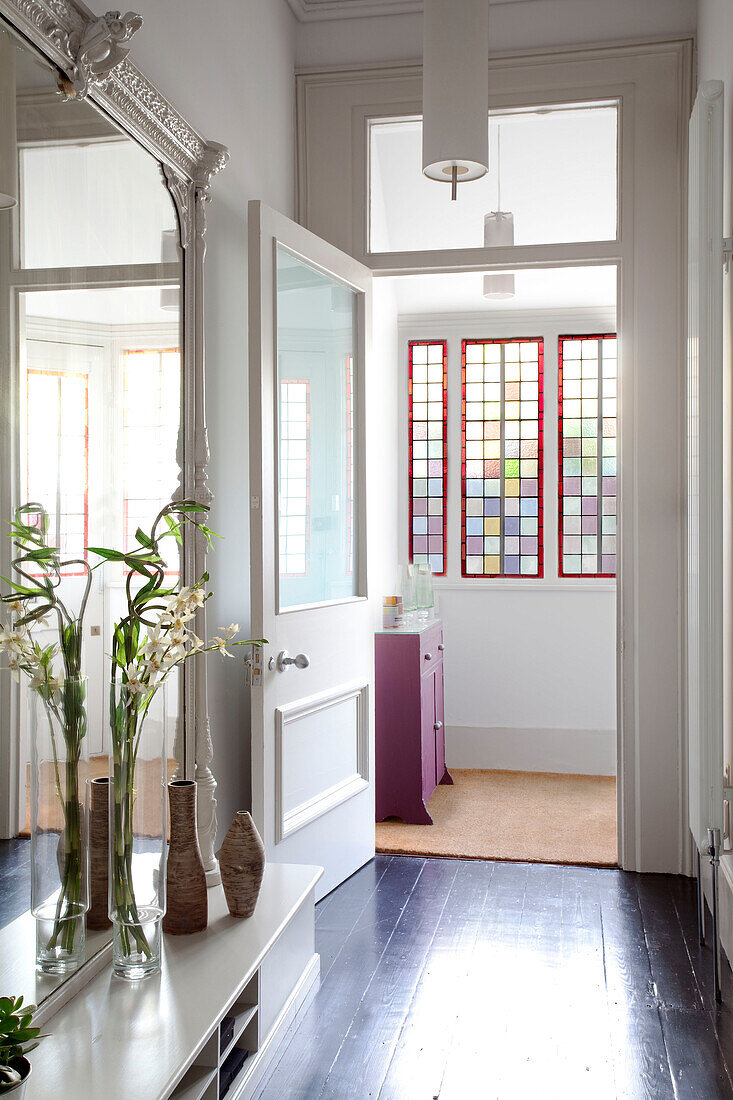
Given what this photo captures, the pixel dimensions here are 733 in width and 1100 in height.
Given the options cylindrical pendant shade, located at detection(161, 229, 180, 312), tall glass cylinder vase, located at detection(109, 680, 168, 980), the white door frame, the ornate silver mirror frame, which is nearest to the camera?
tall glass cylinder vase, located at detection(109, 680, 168, 980)

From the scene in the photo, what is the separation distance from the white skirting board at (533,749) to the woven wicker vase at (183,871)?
11.6 ft

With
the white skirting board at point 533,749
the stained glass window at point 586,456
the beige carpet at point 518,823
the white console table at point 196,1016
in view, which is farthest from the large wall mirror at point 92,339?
the stained glass window at point 586,456

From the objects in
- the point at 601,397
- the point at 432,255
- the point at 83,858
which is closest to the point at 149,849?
the point at 83,858

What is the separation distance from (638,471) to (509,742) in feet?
7.83

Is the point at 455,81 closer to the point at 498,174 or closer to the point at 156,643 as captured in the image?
the point at 498,174

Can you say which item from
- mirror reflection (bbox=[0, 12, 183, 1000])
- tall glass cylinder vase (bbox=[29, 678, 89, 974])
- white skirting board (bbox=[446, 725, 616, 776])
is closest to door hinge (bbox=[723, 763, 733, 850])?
mirror reflection (bbox=[0, 12, 183, 1000])

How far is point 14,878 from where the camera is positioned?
1785 mm

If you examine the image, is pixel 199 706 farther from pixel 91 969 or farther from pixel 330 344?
pixel 330 344

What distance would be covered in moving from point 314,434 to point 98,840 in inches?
72.5

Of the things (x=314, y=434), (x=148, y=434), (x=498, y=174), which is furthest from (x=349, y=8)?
(x=148, y=434)

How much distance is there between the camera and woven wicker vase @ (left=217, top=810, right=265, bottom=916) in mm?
2338

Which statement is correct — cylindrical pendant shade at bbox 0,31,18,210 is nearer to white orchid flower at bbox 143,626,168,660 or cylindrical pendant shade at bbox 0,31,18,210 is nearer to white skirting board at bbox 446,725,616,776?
white orchid flower at bbox 143,626,168,660

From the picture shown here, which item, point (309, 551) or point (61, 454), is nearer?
point (61, 454)

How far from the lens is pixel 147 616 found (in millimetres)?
2396
